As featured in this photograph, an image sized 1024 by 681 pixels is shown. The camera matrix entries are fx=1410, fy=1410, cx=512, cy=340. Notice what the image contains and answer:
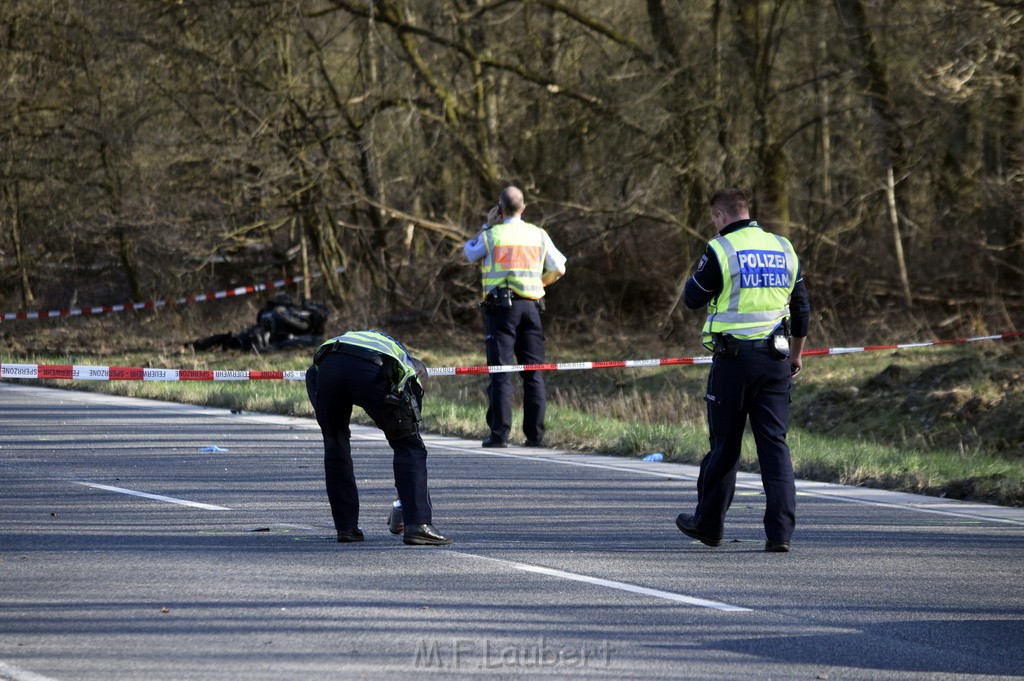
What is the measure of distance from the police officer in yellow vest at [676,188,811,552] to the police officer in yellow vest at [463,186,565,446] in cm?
449

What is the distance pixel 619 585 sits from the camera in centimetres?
680

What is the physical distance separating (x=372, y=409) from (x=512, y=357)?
5062 mm

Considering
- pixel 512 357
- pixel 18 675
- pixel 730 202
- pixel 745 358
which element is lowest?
pixel 18 675

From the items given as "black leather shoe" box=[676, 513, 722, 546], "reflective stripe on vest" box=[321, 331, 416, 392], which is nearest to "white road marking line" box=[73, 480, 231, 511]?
"reflective stripe on vest" box=[321, 331, 416, 392]

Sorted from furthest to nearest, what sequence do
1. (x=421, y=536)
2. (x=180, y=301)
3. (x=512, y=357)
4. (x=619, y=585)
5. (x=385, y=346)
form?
(x=180, y=301)
(x=512, y=357)
(x=421, y=536)
(x=385, y=346)
(x=619, y=585)

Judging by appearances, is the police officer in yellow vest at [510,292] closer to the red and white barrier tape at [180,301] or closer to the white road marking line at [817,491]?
the white road marking line at [817,491]

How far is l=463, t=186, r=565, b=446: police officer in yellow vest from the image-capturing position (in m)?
12.2

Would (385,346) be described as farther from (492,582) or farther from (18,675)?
(18,675)

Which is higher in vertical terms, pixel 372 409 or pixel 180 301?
pixel 180 301

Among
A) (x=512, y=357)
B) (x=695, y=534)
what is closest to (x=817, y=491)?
(x=695, y=534)

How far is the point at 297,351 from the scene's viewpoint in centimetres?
2342

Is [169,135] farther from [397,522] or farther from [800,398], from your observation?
[397,522]

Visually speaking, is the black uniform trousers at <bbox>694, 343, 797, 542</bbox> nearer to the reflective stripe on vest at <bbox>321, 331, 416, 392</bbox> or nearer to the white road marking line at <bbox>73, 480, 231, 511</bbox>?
the reflective stripe on vest at <bbox>321, 331, 416, 392</bbox>

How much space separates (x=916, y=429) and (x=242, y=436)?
761 centimetres
